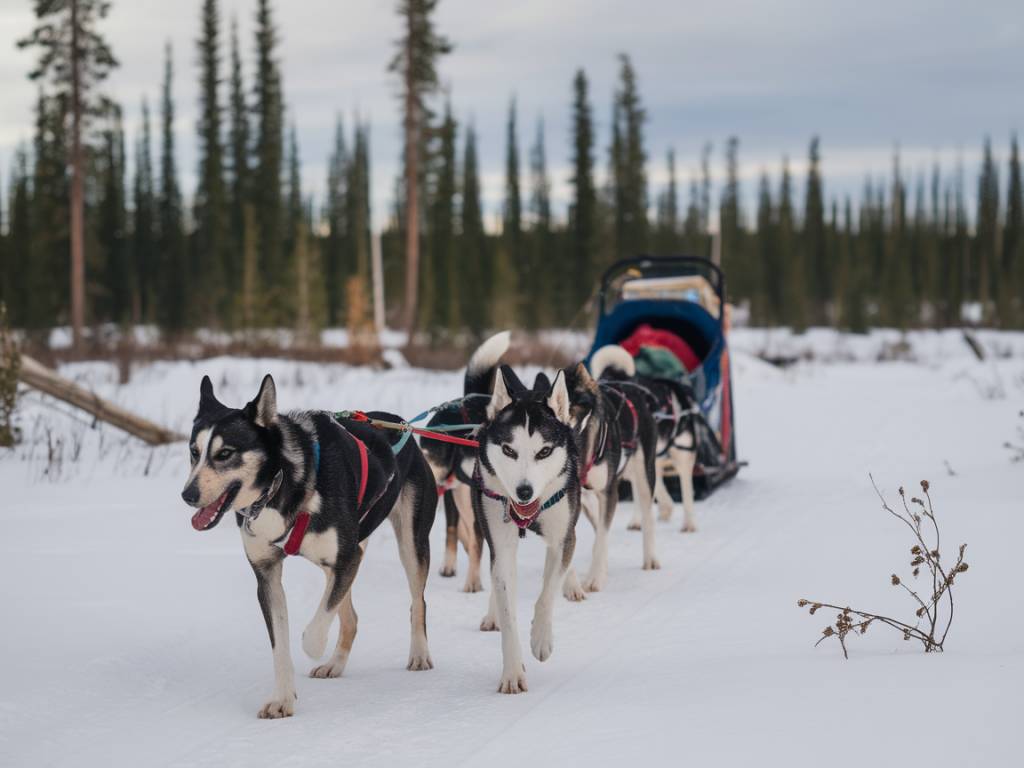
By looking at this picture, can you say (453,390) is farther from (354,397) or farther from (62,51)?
(62,51)

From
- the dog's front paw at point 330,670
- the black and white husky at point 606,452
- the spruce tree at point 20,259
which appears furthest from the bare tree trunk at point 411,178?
the dog's front paw at point 330,670

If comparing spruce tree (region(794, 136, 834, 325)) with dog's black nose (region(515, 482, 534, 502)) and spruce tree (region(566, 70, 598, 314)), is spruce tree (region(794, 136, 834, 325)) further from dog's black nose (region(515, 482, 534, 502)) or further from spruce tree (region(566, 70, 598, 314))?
dog's black nose (region(515, 482, 534, 502))

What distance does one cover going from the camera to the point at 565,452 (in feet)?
13.3

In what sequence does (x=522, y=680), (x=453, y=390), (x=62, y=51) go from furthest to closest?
(x=62, y=51)
(x=453, y=390)
(x=522, y=680)

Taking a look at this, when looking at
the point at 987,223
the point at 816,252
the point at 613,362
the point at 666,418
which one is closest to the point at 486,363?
the point at 613,362

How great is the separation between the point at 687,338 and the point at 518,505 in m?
5.62

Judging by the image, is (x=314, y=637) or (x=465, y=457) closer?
(x=314, y=637)

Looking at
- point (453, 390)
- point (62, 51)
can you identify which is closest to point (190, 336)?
point (62, 51)

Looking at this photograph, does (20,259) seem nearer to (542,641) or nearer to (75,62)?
(75,62)

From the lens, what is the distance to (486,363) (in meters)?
5.11

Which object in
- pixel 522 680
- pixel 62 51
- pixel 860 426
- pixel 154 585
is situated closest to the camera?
pixel 522 680

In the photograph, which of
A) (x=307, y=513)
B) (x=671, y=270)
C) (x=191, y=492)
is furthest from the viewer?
(x=671, y=270)

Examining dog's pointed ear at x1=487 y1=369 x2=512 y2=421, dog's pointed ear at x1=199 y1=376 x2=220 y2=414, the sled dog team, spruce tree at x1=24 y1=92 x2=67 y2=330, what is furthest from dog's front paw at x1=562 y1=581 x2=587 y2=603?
spruce tree at x1=24 y1=92 x2=67 y2=330

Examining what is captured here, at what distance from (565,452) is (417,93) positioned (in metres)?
23.9
